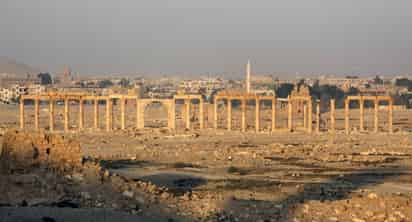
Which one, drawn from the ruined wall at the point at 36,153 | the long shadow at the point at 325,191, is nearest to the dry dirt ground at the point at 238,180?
the long shadow at the point at 325,191

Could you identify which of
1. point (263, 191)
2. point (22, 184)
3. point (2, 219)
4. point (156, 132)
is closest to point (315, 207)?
point (263, 191)

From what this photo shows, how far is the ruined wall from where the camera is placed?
1856 centimetres

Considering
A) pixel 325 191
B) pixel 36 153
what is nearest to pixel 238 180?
pixel 325 191

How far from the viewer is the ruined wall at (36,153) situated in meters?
18.6

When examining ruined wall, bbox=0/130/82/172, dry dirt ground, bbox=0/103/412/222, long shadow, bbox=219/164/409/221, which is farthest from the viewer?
long shadow, bbox=219/164/409/221

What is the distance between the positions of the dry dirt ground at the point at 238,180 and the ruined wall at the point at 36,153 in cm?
44

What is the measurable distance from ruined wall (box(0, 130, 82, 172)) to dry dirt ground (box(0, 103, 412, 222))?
0.44m

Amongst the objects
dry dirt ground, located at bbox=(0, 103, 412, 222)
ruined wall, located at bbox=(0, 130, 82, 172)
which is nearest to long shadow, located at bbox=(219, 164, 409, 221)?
dry dirt ground, located at bbox=(0, 103, 412, 222)

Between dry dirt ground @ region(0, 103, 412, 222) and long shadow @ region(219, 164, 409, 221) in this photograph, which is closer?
dry dirt ground @ region(0, 103, 412, 222)

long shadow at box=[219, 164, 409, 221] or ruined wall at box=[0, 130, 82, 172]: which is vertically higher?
ruined wall at box=[0, 130, 82, 172]

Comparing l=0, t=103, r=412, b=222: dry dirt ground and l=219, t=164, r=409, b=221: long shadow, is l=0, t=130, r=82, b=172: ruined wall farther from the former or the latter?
l=219, t=164, r=409, b=221: long shadow

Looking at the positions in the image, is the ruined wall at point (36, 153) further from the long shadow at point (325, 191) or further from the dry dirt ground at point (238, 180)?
the long shadow at point (325, 191)

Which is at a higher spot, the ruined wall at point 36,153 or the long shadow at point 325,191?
the ruined wall at point 36,153

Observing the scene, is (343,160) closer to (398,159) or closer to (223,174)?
(398,159)
